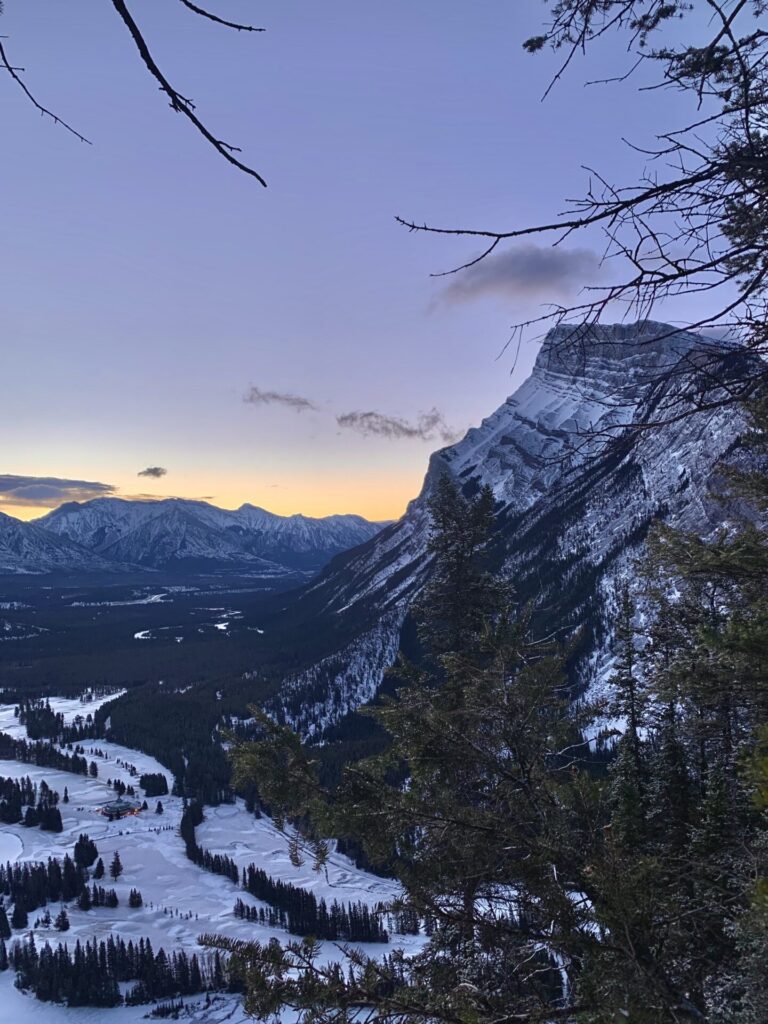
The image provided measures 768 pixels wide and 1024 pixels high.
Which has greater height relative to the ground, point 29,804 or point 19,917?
point 19,917

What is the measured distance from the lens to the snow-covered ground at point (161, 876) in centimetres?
6081

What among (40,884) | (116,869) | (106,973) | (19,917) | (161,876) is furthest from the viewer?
(161,876)

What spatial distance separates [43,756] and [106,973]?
96903mm

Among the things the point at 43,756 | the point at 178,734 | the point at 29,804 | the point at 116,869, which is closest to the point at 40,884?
the point at 116,869

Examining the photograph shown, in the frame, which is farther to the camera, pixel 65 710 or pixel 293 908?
pixel 65 710

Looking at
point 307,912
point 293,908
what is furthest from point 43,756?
point 307,912

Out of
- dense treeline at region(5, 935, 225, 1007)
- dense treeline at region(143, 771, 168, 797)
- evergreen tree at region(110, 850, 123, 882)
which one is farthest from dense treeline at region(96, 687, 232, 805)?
dense treeline at region(5, 935, 225, 1007)

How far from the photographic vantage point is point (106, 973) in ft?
191

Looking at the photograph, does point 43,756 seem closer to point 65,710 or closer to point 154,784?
point 154,784

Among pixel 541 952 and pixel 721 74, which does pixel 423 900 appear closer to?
pixel 541 952

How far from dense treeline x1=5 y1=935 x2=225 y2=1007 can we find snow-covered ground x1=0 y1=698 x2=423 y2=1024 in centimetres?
112

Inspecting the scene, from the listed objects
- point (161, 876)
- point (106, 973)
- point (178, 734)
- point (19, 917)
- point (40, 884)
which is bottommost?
point (161, 876)

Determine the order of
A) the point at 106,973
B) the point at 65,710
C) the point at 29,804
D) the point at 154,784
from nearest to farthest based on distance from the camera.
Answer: the point at 106,973 → the point at 29,804 → the point at 154,784 → the point at 65,710

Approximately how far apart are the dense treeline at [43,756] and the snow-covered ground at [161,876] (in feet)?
10.3
